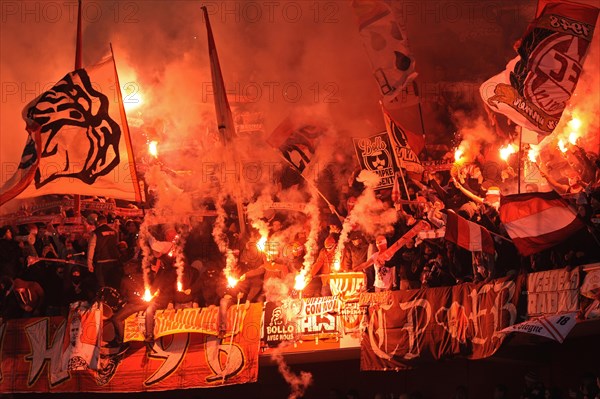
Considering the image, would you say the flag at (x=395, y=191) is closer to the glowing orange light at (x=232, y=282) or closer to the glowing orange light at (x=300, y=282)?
the glowing orange light at (x=300, y=282)

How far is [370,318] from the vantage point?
15.5 metres

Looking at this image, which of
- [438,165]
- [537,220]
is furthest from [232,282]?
[537,220]

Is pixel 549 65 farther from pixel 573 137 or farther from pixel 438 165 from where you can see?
pixel 438 165

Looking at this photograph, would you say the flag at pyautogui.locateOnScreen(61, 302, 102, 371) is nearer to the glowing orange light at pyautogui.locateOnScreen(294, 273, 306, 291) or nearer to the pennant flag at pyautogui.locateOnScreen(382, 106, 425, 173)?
the glowing orange light at pyautogui.locateOnScreen(294, 273, 306, 291)

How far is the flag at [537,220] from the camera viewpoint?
44.6ft

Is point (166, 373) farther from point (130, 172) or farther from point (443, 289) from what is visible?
point (443, 289)

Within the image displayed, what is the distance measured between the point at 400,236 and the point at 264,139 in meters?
4.77

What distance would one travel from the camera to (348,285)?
52.0 ft

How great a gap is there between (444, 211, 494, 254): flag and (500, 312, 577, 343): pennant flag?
139 cm

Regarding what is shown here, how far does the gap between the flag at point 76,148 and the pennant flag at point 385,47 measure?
12.0 feet

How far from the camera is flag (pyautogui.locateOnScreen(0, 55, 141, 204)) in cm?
1566

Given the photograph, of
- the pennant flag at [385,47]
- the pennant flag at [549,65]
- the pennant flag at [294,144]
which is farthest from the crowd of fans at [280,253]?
the pennant flag at [385,47]

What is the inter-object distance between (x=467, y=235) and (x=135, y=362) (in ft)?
19.4

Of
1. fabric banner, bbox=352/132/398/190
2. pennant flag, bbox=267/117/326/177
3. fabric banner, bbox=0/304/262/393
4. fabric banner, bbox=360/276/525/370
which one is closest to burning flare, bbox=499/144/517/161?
fabric banner, bbox=352/132/398/190
